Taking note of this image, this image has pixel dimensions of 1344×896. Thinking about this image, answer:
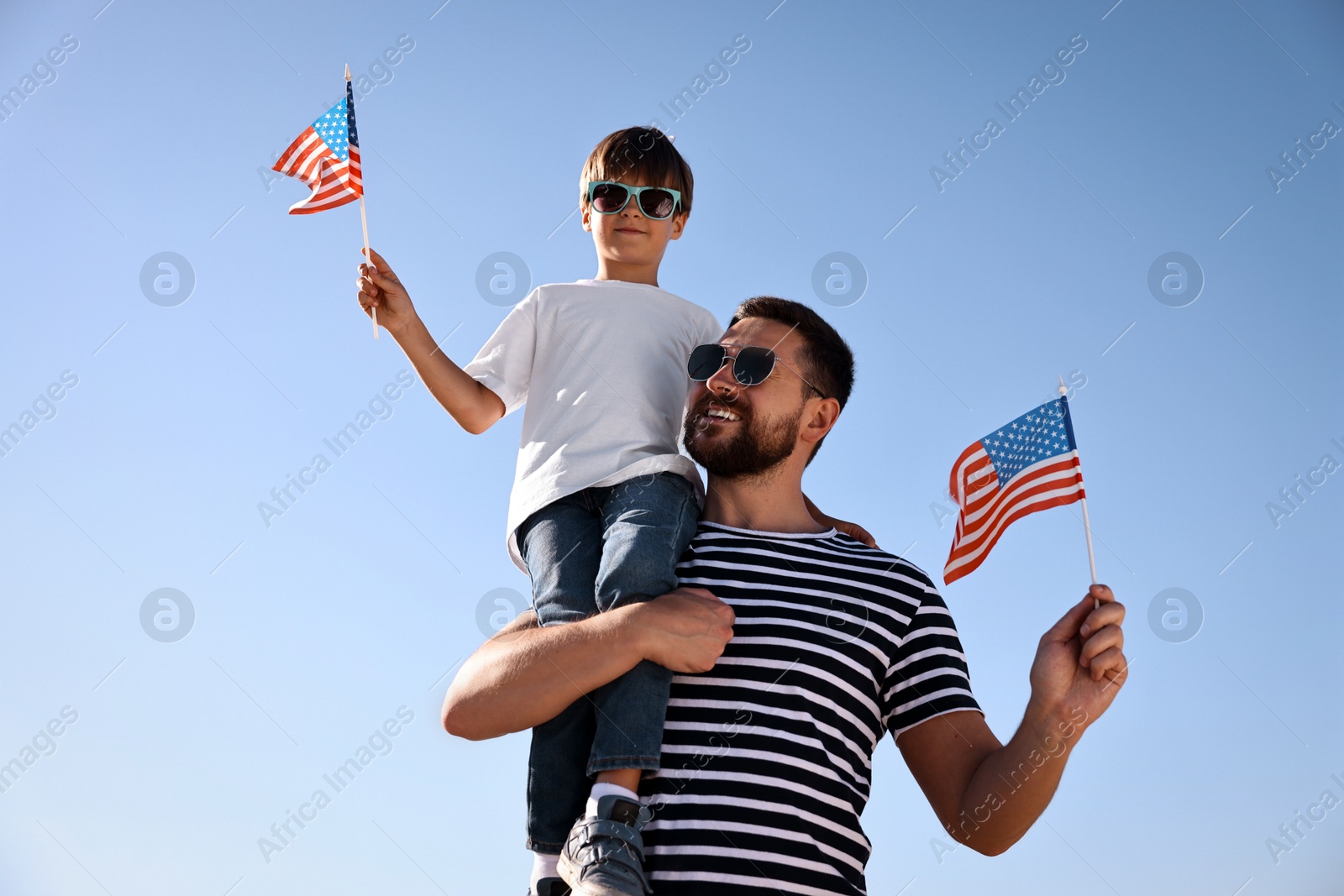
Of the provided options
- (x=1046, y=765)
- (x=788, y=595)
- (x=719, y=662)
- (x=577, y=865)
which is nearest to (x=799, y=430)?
(x=788, y=595)

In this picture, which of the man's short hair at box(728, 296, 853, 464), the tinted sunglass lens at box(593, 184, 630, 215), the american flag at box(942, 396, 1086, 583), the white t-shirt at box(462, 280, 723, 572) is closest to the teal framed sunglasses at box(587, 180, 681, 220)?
the tinted sunglass lens at box(593, 184, 630, 215)

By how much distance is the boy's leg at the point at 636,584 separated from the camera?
4.01 meters

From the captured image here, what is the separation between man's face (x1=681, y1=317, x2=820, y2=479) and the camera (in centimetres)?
505

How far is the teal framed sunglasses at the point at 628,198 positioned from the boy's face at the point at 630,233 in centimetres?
2

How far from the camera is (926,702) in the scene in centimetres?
455

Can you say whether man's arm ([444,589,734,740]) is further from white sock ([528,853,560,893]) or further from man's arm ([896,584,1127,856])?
man's arm ([896,584,1127,856])

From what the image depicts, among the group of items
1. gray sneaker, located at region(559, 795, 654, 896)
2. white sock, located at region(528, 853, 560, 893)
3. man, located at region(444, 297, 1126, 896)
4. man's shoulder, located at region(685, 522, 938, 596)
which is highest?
man's shoulder, located at region(685, 522, 938, 596)

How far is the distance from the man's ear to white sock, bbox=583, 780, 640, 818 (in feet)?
6.92

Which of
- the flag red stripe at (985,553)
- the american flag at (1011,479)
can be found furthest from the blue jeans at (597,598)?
the american flag at (1011,479)

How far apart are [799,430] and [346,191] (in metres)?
2.68

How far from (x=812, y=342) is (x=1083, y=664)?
2.11 metres

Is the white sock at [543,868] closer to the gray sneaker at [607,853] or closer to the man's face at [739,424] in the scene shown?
the gray sneaker at [607,853]

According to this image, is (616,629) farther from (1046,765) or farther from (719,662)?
(1046,765)

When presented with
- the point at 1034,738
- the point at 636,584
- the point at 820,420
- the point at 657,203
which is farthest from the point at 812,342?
the point at 1034,738
